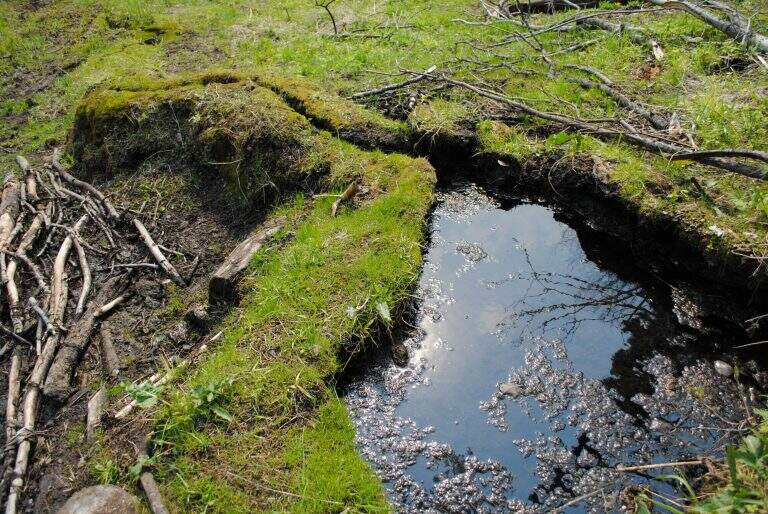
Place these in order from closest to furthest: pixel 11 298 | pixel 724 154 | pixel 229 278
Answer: pixel 724 154 < pixel 229 278 < pixel 11 298

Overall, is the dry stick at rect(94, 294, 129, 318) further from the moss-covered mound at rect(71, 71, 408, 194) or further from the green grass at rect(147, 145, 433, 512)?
the moss-covered mound at rect(71, 71, 408, 194)

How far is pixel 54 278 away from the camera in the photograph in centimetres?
510

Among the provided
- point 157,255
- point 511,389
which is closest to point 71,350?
point 157,255

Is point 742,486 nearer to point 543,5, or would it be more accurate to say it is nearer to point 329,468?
point 329,468

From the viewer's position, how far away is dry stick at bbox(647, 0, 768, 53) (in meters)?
6.52

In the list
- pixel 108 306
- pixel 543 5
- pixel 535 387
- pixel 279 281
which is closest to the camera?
pixel 535 387

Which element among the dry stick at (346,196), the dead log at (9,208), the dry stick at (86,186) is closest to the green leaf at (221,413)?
the dry stick at (346,196)

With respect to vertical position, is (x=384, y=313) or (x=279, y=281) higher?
(x=279, y=281)

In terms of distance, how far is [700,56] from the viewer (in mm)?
6840

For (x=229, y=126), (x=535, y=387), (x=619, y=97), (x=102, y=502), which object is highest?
(x=229, y=126)

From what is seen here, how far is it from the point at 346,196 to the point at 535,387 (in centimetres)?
244

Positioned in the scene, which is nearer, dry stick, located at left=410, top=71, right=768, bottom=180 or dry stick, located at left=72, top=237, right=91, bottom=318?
dry stick, located at left=410, top=71, right=768, bottom=180

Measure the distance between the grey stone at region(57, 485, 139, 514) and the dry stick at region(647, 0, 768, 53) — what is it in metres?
7.31

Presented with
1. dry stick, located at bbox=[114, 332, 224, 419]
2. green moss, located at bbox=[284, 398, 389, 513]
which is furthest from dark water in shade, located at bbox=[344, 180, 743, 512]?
dry stick, located at bbox=[114, 332, 224, 419]
